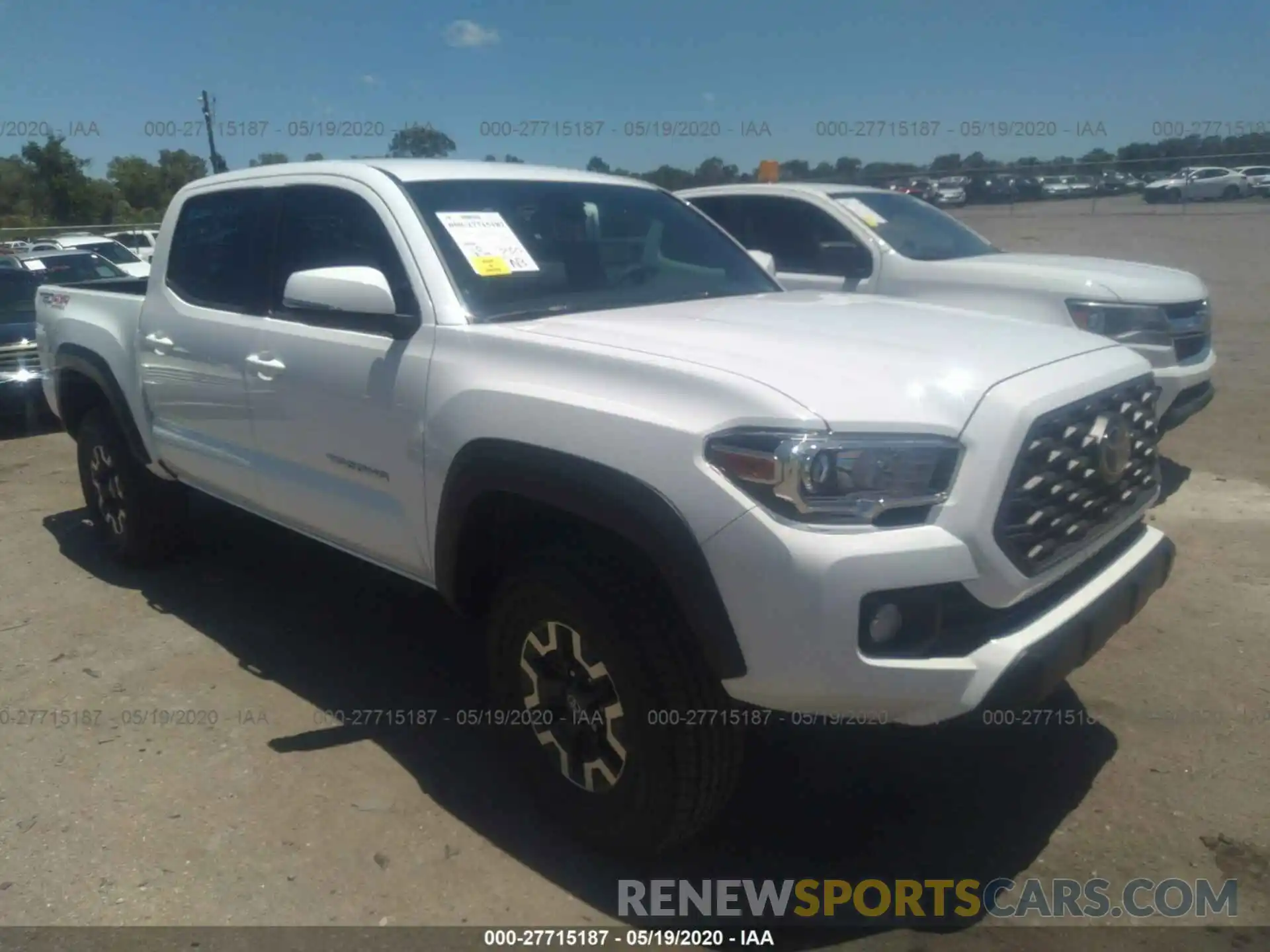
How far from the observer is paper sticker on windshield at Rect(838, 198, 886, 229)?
7113 millimetres

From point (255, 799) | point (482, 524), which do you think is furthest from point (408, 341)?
point (255, 799)

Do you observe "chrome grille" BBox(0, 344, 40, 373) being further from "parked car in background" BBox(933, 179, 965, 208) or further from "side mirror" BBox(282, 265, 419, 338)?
"parked car in background" BBox(933, 179, 965, 208)

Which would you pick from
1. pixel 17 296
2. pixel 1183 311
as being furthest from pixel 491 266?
pixel 17 296

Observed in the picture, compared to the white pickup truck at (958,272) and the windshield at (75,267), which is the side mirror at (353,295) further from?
the windshield at (75,267)

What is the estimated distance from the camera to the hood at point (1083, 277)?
611cm

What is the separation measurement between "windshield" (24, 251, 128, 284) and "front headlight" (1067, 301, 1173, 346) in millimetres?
10323

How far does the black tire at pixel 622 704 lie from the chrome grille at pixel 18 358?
8034 mm

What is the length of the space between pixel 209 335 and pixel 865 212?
4.53 m

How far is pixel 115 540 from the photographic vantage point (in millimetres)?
5617

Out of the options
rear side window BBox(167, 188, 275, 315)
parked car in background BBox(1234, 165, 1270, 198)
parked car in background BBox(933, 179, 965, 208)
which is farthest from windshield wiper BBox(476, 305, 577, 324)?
parked car in background BBox(1234, 165, 1270, 198)

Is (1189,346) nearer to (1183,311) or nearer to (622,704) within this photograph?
(1183,311)

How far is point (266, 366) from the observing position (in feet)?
13.0

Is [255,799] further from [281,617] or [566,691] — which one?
[281,617]

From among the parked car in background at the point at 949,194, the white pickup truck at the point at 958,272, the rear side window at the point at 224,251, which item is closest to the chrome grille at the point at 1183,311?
the white pickup truck at the point at 958,272
